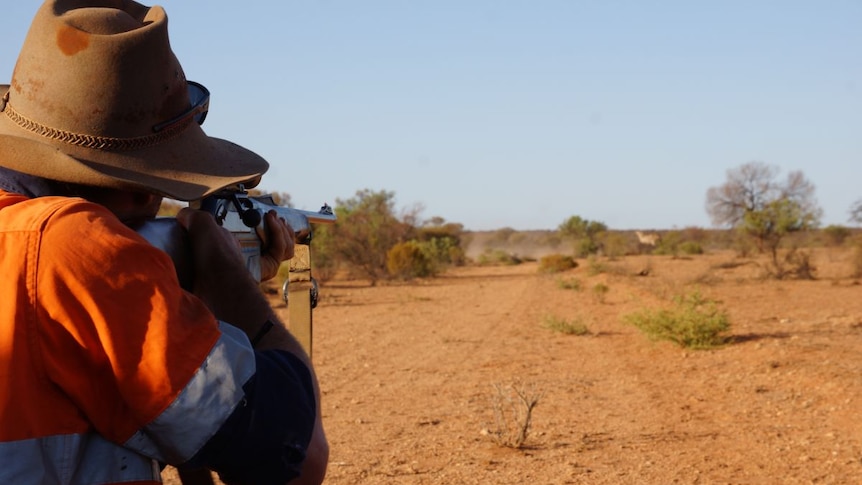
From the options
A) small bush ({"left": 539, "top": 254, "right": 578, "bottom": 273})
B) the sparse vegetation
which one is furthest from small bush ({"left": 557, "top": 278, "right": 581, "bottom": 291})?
the sparse vegetation

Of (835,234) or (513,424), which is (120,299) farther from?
(835,234)

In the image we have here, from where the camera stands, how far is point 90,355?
5.12 ft

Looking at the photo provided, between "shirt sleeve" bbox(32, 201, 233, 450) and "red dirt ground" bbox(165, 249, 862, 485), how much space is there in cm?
431

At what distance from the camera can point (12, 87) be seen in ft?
6.15

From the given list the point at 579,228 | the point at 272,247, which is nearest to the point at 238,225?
the point at 272,247

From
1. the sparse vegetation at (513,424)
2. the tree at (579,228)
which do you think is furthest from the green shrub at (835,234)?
the sparse vegetation at (513,424)

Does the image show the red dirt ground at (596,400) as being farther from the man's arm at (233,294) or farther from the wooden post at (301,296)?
the man's arm at (233,294)

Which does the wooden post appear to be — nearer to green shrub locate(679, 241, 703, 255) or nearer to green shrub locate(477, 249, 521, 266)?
green shrub locate(477, 249, 521, 266)

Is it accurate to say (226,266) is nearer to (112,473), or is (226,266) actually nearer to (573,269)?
(112,473)

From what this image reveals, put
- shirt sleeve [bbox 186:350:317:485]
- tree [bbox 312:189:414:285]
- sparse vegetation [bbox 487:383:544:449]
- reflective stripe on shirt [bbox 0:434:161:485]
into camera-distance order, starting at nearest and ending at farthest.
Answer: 1. reflective stripe on shirt [bbox 0:434:161:485]
2. shirt sleeve [bbox 186:350:317:485]
3. sparse vegetation [bbox 487:383:544:449]
4. tree [bbox 312:189:414:285]

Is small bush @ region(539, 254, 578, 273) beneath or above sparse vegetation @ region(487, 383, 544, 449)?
above

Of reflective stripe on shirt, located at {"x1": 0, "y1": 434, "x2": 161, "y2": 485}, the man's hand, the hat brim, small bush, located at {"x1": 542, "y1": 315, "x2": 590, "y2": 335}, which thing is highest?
the hat brim

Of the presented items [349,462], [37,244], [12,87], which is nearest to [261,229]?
[12,87]

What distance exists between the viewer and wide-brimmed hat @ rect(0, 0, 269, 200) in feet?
5.76
